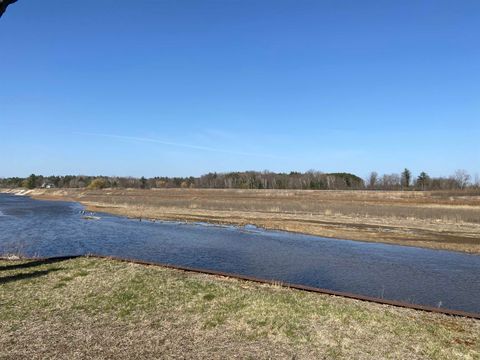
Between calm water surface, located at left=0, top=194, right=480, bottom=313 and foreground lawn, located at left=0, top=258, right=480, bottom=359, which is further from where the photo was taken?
calm water surface, located at left=0, top=194, right=480, bottom=313

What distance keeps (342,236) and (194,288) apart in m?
23.9

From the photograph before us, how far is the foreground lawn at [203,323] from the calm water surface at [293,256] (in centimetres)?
613

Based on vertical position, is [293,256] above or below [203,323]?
below

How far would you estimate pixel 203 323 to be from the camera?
9.03 m

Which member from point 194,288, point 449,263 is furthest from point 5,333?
point 449,263

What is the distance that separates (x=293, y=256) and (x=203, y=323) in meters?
15.7

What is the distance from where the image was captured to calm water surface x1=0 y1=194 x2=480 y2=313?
55.7 feet

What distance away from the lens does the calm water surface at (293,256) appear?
1698 cm

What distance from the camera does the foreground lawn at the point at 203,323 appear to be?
772cm

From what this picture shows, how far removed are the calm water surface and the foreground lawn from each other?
6.13 meters

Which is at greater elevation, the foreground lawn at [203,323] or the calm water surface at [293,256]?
the foreground lawn at [203,323]

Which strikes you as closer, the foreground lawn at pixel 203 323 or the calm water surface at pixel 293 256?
the foreground lawn at pixel 203 323

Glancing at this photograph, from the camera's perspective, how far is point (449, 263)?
22844 millimetres

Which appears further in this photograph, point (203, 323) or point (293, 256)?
point (293, 256)
